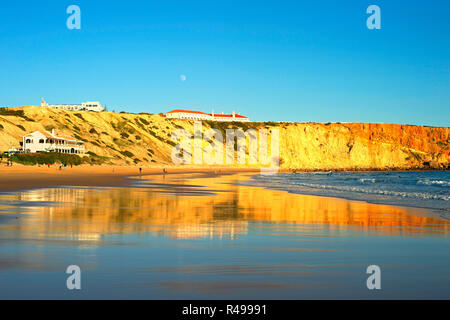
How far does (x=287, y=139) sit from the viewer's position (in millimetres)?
127000

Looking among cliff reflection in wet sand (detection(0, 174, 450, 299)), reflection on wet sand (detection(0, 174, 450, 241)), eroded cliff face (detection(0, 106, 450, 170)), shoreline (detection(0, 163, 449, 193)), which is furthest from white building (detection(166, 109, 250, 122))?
cliff reflection in wet sand (detection(0, 174, 450, 299))

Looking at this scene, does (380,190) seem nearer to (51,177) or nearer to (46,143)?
(51,177)

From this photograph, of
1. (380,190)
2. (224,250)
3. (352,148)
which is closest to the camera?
(224,250)

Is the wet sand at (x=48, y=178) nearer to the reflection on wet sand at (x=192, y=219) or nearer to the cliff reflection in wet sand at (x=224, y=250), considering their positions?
the reflection on wet sand at (x=192, y=219)

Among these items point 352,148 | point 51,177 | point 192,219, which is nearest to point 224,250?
point 192,219

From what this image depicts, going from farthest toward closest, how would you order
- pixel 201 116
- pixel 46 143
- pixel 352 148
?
pixel 201 116, pixel 352 148, pixel 46 143

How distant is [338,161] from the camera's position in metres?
127

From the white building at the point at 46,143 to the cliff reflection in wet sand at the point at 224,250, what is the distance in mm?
55611

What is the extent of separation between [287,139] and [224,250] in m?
120

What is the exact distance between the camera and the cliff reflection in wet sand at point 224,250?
603 cm

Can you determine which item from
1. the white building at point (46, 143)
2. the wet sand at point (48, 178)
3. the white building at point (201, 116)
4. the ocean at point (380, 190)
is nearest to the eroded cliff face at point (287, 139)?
the white building at point (46, 143)

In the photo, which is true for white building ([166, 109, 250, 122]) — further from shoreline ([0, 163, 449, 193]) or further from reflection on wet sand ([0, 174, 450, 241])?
reflection on wet sand ([0, 174, 450, 241])

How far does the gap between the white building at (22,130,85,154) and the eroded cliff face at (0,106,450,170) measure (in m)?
2.39
